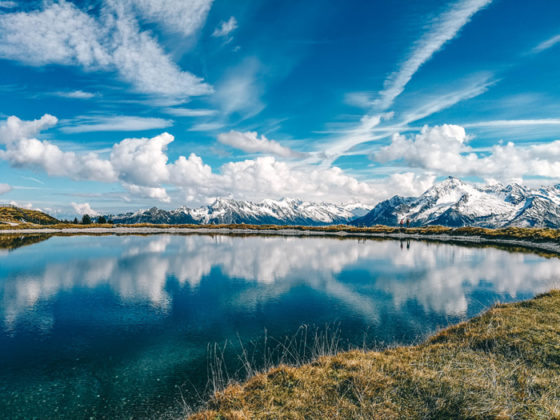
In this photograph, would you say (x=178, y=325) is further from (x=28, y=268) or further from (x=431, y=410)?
(x=28, y=268)

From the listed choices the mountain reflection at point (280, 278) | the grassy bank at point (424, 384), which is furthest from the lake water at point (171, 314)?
the grassy bank at point (424, 384)

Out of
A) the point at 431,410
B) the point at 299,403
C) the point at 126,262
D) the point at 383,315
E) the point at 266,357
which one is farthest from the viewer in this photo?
the point at 126,262

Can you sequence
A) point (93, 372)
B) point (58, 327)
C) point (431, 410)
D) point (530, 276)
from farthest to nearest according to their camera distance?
point (530, 276) < point (58, 327) < point (93, 372) < point (431, 410)

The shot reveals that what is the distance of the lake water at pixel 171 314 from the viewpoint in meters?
18.5

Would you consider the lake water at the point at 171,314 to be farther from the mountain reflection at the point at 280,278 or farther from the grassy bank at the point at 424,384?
the grassy bank at the point at 424,384

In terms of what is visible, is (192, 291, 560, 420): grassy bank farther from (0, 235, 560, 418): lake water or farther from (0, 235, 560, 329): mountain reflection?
(0, 235, 560, 329): mountain reflection

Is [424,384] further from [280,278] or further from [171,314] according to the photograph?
[280,278]

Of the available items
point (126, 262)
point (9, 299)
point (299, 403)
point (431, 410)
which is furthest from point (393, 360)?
point (126, 262)

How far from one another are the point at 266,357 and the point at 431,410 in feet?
43.0

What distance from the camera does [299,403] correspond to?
13.6 m

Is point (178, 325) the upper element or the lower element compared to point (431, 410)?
lower

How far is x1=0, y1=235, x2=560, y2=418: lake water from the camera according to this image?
18.5 metres

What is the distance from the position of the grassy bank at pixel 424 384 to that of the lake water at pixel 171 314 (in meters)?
5.63

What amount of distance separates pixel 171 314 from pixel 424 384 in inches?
1051
